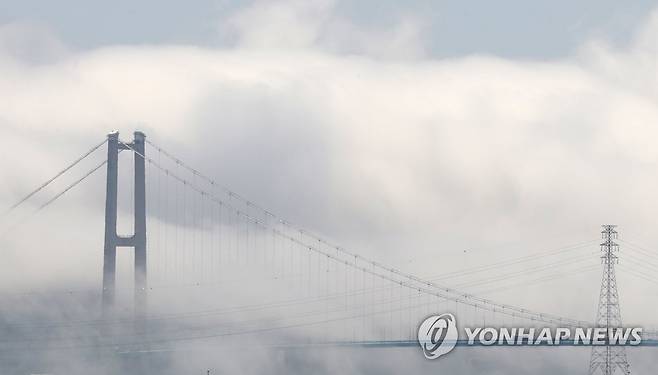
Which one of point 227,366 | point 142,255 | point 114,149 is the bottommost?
point 227,366

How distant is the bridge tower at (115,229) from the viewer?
161 m

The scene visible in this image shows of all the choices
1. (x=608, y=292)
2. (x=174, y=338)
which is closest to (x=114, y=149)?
(x=174, y=338)

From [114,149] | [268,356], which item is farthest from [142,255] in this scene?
[268,356]

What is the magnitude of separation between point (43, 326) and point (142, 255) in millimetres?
40359

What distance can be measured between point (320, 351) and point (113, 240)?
125 feet

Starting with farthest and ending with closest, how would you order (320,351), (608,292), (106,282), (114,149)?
(320,351), (114,149), (106,282), (608,292)

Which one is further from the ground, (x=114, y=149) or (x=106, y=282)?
(x=114, y=149)

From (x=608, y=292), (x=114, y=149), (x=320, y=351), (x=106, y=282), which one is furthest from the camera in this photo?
(x=320, y=351)

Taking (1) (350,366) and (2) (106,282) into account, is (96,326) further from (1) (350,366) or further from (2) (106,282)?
(1) (350,366)

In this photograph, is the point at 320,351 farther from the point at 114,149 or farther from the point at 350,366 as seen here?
the point at 114,149

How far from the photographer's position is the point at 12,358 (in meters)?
174

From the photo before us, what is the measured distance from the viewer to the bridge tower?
161m

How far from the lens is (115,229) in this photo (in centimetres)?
16275

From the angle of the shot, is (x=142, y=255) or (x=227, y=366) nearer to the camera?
(x=142, y=255)
